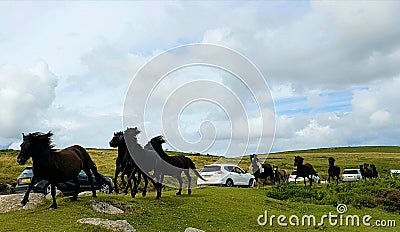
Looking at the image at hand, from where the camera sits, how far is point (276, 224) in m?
18.4

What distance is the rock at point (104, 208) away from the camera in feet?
54.8

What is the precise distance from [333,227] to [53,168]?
36.5 feet

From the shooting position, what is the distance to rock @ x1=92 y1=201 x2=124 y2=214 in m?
16.7

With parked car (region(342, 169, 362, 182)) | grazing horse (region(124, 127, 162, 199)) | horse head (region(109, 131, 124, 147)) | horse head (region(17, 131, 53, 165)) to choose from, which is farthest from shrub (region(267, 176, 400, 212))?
parked car (region(342, 169, 362, 182))

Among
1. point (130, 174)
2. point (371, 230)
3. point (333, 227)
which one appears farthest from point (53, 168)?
point (371, 230)

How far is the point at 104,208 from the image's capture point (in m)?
16.9

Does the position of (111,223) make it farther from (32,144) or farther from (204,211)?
(204,211)

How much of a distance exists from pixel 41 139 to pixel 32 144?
37 cm

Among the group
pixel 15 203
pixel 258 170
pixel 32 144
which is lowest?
pixel 15 203

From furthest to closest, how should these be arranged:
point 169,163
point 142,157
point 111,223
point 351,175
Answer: point 351,175 < point 169,163 < point 142,157 < point 111,223

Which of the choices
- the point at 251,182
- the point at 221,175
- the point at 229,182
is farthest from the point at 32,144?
the point at 251,182

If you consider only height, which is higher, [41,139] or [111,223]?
[41,139]

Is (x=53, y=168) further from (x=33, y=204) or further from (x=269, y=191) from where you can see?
(x=269, y=191)

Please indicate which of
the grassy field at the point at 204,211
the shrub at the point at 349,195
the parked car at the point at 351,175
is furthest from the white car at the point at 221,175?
the parked car at the point at 351,175
